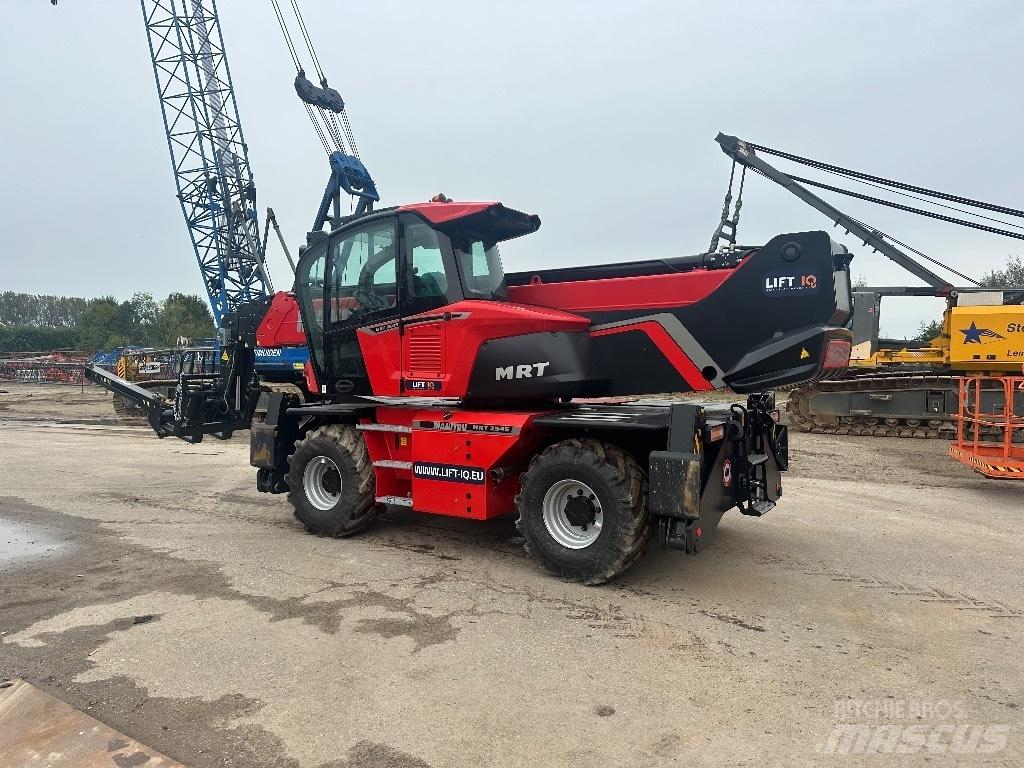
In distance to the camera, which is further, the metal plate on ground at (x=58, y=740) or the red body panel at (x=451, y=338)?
the red body panel at (x=451, y=338)

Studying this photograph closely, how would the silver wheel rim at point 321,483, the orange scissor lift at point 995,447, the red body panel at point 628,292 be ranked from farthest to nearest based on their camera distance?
the orange scissor lift at point 995,447, the silver wheel rim at point 321,483, the red body panel at point 628,292

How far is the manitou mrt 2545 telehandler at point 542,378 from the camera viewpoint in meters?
4.78

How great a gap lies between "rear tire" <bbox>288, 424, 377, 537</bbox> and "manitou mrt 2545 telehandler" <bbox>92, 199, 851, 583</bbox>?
0.02m

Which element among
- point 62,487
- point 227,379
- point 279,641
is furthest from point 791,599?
point 62,487

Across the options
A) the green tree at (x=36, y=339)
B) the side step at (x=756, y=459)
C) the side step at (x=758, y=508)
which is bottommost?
the side step at (x=758, y=508)

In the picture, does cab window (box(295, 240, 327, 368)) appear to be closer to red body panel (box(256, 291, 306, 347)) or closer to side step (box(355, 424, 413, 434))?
red body panel (box(256, 291, 306, 347))

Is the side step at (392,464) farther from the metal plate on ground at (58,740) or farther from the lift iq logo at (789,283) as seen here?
the lift iq logo at (789,283)

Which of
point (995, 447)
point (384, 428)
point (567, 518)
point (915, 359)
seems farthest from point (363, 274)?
point (915, 359)

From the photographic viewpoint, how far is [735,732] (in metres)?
3.00

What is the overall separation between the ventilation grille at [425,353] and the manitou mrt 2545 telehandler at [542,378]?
0.02 metres

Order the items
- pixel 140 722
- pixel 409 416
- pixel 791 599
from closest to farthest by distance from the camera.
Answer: pixel 140 722
pixel 791 599
pixel 409 416

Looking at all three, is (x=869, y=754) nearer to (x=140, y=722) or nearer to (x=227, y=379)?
(x=140, y=722)

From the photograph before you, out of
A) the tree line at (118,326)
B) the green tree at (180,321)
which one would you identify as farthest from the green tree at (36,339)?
the green tree at (180,321)

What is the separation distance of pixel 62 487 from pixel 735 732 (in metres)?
8.99
